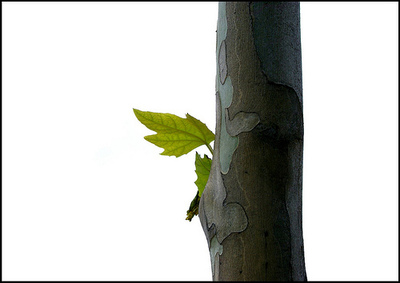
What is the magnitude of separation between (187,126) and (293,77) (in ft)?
0.42

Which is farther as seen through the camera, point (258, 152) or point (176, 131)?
point (176, 131)

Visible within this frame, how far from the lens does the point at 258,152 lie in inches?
10.3

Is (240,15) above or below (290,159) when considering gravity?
above

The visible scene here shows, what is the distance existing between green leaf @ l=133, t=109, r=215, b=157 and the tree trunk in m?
0.08

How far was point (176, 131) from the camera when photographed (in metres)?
0.38

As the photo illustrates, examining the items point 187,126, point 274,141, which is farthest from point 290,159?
point 187,126

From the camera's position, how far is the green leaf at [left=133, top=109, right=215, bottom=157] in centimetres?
37

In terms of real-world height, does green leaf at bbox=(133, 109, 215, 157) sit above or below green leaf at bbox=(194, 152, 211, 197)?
above

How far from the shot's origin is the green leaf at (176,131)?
0.37 m

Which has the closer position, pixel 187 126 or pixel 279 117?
pixel 279 117

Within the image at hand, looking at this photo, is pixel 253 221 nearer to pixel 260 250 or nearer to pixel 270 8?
pixel 260 250

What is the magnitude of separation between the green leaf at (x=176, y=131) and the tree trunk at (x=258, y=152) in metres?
0.08

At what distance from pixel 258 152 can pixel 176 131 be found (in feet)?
0.45

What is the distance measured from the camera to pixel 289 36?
283 mm
